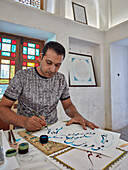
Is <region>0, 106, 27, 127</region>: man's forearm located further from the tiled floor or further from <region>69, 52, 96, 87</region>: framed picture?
the tiled floor

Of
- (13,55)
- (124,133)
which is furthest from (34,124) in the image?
(124,133)

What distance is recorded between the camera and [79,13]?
2.70m

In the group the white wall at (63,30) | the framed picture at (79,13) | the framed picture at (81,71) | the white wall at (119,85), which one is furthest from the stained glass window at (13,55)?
the white wall at (119,85)

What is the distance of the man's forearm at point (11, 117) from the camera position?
0.80 meters

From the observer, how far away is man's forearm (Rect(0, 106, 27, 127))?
0.80m

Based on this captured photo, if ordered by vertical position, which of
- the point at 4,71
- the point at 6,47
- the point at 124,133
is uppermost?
the point at 6,47

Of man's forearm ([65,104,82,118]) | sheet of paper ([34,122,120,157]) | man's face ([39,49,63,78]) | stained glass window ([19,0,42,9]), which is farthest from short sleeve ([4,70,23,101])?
stained glass window ([19,0,42,9])

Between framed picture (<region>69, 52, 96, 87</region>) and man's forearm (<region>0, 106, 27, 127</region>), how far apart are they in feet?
5.69

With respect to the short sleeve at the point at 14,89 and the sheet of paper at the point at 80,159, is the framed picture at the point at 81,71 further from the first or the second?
the sheet of paper at the point at 80,159

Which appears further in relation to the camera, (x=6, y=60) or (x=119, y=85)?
(x=119, y=85)

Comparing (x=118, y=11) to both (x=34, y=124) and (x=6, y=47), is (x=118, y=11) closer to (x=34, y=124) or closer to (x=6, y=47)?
(x=6, y=47)

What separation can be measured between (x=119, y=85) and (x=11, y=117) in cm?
277

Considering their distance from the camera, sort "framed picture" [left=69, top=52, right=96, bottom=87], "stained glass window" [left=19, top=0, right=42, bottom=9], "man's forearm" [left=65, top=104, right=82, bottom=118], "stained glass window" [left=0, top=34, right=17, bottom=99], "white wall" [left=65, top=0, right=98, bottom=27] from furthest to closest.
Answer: "white wall" [left=65, top=0, right=98, bottom=27] → "framed picture" [left=69, top=52, right=96, bottom=87] → "stained glass window" [left=19, top=0, right=42, bottom=9] → "stained glass window" [left=0, top=34, right=17, bottom=99] → "man's forearm" [left=65, top=104, right=82, bottom=118]

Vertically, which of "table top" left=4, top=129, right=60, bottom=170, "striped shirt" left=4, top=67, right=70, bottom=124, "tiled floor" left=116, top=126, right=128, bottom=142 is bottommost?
"tiled floor" left=116, top=126, right=128, bottom=142
